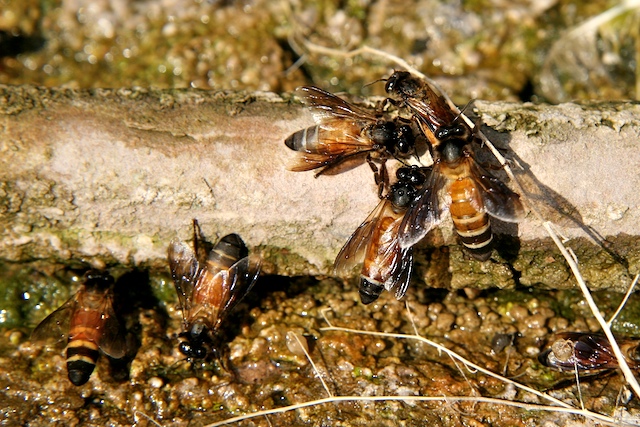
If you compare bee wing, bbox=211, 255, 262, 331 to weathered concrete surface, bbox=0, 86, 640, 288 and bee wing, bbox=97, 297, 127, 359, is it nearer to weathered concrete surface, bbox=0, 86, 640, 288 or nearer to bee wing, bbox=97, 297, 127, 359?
weathered concrete surface, bbox=0, 86, 640, 288

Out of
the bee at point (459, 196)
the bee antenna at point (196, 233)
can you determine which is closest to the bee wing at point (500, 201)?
the bee at point (459, 196)

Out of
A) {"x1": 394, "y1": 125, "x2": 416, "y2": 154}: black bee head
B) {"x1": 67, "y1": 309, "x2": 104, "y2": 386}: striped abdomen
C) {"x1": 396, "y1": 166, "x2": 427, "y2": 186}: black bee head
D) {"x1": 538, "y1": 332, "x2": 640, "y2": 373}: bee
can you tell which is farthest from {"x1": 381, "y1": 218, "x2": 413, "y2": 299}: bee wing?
{"x1": 67, "y1": 309, "x2": 104, "y2": 386}: striped abdomen

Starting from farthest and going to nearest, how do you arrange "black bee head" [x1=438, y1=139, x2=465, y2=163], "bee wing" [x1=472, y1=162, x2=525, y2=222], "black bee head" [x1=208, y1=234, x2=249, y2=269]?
"black bee head" [x1=208, y1=234, x2=249, y2=269], "black bee head" [x1=438, y1=139, x2=465, y2=163], "bee wing" [x1=472, y1=162, x2=525, y2=222]

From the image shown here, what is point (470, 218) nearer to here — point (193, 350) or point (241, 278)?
point (241, 278)

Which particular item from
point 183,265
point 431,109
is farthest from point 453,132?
point 183,265

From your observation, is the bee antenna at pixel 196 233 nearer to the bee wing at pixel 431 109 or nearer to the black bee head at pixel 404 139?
the black bee head at pixel 404 139

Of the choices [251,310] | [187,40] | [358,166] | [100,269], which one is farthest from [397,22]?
[100,269]

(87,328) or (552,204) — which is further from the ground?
(552,204)

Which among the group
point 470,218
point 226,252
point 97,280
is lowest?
point 97,280
